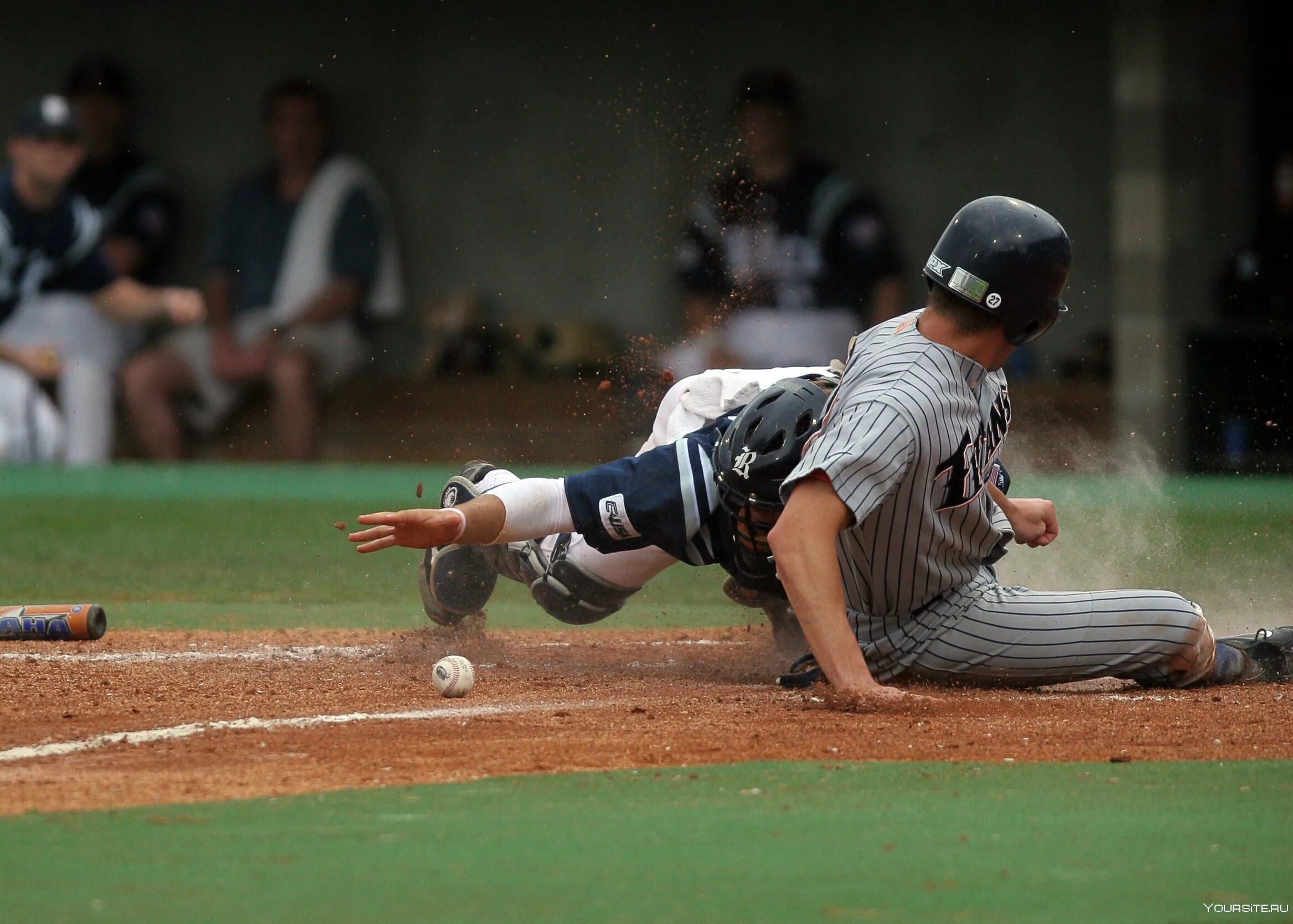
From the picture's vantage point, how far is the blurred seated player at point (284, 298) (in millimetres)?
13102

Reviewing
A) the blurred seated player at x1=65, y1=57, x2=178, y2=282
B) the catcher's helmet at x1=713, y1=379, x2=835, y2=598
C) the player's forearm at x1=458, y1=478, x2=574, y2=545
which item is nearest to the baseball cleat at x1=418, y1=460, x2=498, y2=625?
the player's forearm at x1=458, y1=478, x2=574, y2=545

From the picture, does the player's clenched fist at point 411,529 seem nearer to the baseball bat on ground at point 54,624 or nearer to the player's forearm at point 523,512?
the player's forearm at point 523,512

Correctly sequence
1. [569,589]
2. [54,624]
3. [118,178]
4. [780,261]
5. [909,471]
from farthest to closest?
[118,178], [780,261], [54,624], [569,589], [909,471]

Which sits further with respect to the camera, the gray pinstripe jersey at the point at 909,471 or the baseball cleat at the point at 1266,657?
the baseball cleat at the point at 1266,657

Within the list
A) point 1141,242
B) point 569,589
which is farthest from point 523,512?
point 1141,242

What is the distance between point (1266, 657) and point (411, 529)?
2339 mm

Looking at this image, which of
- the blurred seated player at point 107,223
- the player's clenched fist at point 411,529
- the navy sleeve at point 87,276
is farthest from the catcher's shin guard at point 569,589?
the navy sleeve at point 87,276

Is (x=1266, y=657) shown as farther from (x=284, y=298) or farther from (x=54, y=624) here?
(x=284, y=298)

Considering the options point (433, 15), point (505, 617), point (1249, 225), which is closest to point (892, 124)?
point (1249, 225)

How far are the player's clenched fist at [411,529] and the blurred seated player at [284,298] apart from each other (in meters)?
9.02

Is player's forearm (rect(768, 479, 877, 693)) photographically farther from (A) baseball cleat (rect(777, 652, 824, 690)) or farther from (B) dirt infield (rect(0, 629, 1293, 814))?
(A) baseball cleat (rect(777, 652, 824, 690))

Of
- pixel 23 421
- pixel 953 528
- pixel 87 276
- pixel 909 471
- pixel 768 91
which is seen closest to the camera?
pixel 909 471

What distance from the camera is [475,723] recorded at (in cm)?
387

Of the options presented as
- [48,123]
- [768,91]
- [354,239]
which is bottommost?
[354,239]
